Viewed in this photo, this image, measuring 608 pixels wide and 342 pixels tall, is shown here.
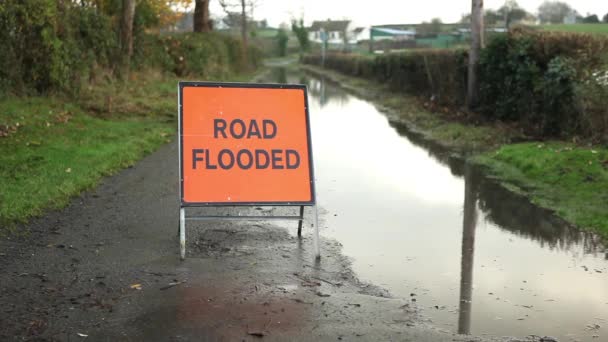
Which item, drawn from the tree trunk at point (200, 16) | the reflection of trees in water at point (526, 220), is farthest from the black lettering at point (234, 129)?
the tree trunk at point (200, 16)

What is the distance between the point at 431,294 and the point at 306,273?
3.48 feet

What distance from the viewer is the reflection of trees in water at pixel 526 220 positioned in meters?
7.21

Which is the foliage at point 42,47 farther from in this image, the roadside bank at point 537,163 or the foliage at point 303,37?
the foliage at point 303,37

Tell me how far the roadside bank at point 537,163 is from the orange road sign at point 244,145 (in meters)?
3.42

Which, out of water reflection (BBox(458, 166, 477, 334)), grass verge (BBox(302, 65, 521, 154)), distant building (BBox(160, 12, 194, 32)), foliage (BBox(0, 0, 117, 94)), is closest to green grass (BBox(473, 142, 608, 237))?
water reflection (BBox(458, 166, 477, 334))

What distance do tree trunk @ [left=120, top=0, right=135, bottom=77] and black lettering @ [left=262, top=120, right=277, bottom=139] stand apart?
14675 millimetres

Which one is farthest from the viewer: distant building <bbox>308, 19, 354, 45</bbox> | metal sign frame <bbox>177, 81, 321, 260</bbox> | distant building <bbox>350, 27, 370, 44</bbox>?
distant building <bbox>350, 27, 370, 44</bbox>

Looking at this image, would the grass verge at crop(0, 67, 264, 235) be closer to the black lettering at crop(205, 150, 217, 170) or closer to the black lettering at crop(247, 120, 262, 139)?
the black lettering at crop(205, 150, 217, 170)

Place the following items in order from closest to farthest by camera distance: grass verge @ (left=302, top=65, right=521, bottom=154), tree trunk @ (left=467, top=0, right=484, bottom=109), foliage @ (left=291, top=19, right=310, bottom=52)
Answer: grass verge @ (left=302, top=65, right=521, bottom=154)
tree trunk @ (left=467, top=0, right=484, bottom=109)
foliage @ (left=291, top=19, right=310, bottom=52)

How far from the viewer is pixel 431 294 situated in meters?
5.51

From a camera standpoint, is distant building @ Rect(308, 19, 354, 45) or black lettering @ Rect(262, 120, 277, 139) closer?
black lettering @ Rect(262, 120, 277, 139)

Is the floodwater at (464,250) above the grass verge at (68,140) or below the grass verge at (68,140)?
below

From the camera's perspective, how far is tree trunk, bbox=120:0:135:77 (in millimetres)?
20312

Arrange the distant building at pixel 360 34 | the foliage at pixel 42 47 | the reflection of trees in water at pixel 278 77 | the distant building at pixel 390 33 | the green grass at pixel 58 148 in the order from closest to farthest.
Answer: the green grass at pixel 58 148
the foliage at pixel 42 47
the reflection of trees in water at pixel 278 77
the distant building at pixel 390 33
the distant building at pixel 360 34
